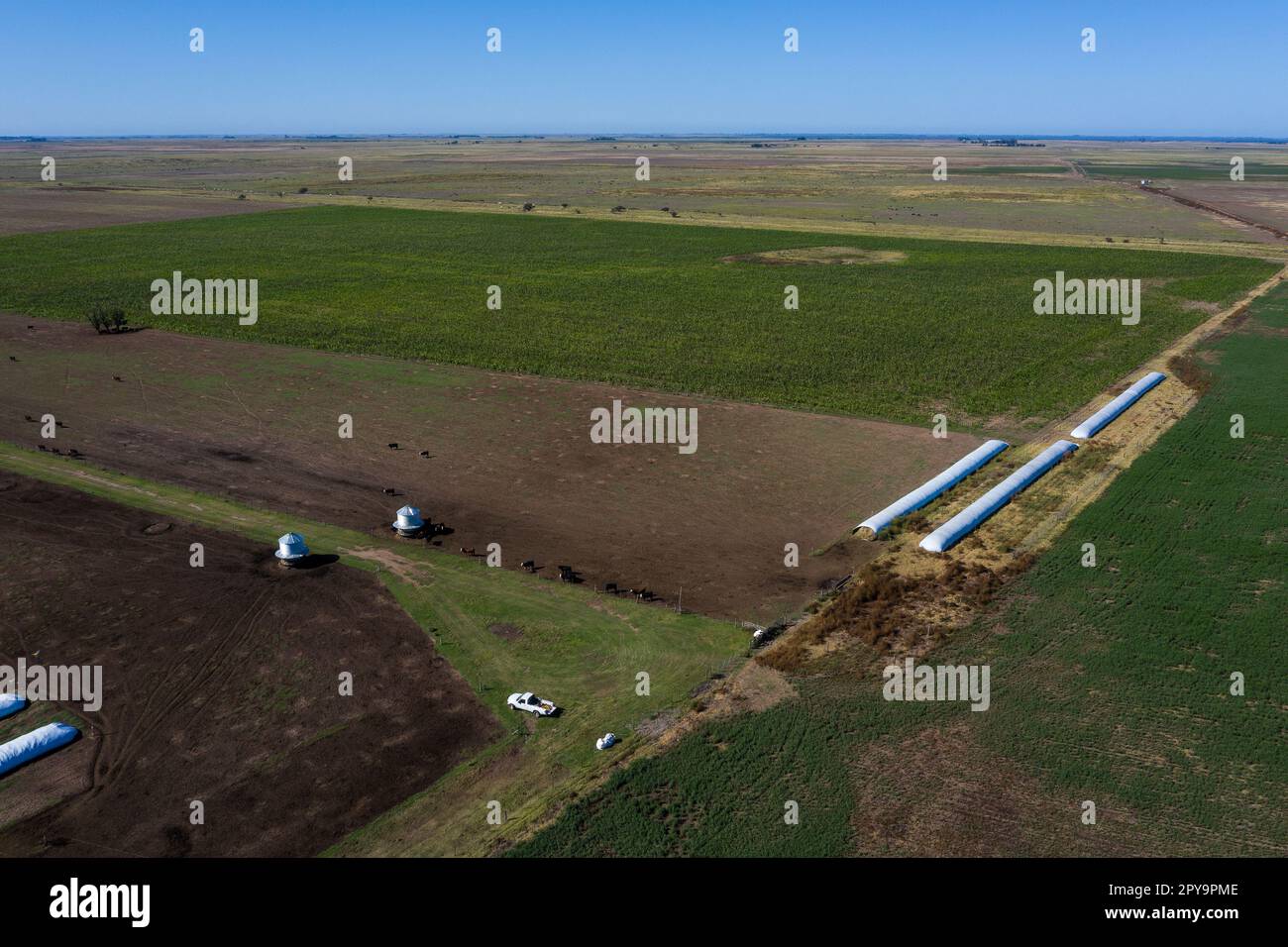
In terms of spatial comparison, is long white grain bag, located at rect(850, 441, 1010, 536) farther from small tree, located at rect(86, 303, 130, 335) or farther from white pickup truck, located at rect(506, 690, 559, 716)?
small tree, located at rect(86, 303, 130, 335)

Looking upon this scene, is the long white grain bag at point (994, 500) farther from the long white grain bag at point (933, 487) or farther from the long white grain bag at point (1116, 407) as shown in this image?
the long white grain bag at point (1116, 407)

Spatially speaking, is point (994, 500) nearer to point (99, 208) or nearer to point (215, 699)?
point (215, 699)

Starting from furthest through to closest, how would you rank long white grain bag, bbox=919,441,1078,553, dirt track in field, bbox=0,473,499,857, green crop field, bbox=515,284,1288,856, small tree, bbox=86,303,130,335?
small tree, bbox=86,303,130,335 → long white grain bag, bbox=919,441,1078,553 → dirt track in field, bbox=0,473,499,857 → green crop field, bbox=515,284,1288,856

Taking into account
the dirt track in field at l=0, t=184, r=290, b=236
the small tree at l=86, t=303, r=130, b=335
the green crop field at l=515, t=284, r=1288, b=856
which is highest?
the dirt track in field at l=0, t=184, r=290, b=236

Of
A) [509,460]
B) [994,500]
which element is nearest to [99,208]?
[509,460]

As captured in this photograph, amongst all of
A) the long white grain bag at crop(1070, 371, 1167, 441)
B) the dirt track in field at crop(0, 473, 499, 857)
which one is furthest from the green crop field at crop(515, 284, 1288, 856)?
the long white grain bag at crop(1070, 371, 1167, 441)

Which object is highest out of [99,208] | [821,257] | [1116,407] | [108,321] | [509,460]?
[99,208]

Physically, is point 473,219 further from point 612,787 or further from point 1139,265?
point 612,787
